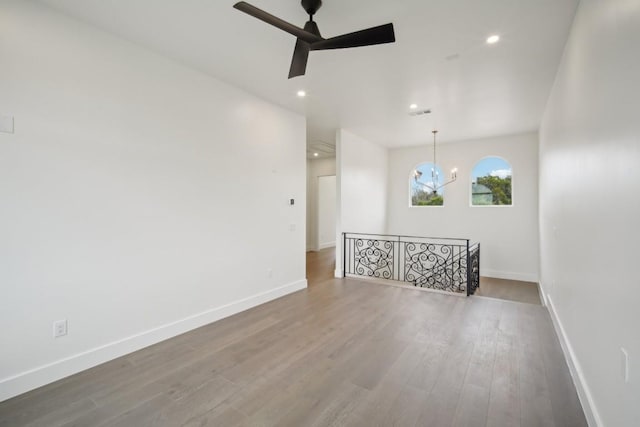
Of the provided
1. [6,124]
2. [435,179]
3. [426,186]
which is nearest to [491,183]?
[435,179]

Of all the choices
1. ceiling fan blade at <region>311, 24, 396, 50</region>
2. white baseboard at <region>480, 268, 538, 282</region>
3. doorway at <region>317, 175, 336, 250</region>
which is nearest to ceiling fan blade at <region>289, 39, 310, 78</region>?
ceiling fan blade at <region>311, 24, 396, 50</region>

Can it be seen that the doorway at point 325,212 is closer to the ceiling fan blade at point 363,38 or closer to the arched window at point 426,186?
the arched window at point 426,186

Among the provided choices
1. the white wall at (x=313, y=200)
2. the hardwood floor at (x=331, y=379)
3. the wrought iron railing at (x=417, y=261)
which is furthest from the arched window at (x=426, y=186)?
the hardwood floor at (x=331, y=379)

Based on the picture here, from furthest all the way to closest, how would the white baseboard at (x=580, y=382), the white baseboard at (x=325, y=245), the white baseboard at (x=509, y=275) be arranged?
the white baseboard at (x=325, y=245)
the white baseboard at (x=509, y=275)
the white baseboard at (x=580, y=382)

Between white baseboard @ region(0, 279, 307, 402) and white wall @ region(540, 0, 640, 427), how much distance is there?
339 centimetres

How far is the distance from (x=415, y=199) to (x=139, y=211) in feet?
21.6

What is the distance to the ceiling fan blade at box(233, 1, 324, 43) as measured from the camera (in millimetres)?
1790

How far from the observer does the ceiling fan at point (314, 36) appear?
75.8 inches

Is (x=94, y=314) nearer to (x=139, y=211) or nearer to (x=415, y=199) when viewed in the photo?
(x=139, y=211)

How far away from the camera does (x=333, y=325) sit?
336cm

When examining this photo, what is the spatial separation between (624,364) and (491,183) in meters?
6.16

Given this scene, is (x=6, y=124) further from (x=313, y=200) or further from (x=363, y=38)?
(x=313, y=200)

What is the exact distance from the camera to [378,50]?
2.92 metres

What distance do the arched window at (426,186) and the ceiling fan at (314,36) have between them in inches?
224
